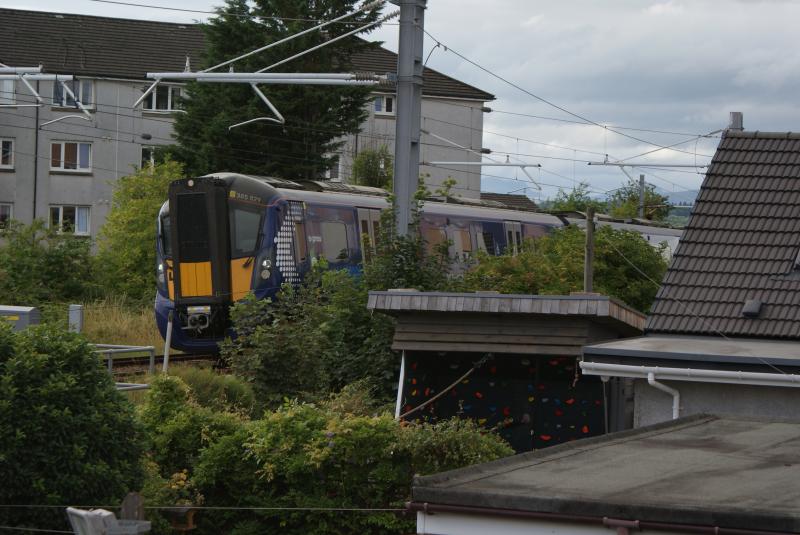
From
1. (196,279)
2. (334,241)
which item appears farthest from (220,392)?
(334,241)

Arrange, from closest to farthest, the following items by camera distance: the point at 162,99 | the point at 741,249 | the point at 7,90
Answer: the point at 741,249 → the point at 7,90 → the point at 162,99

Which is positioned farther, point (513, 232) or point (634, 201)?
point (634, 201)

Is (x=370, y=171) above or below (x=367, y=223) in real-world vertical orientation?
above

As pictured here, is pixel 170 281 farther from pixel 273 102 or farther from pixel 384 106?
pixel 384 106

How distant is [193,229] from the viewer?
24.0 metres

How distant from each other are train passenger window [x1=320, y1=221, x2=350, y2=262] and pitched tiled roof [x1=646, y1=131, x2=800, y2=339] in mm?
8788

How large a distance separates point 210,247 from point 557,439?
9.57m

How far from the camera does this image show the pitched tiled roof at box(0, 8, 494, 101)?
2138 inches

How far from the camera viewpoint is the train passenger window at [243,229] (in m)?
23.5

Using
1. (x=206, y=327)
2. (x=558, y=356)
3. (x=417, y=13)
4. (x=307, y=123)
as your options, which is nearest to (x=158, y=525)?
(x=558, y=356)

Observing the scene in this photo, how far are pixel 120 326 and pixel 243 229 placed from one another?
5.73 metres

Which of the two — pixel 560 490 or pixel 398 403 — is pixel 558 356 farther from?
pixel 560 490

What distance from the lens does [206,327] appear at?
77.3 ft

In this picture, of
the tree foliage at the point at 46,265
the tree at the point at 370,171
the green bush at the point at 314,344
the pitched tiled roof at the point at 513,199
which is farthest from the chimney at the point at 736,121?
the pitched tiled roof at the point at 513,199
